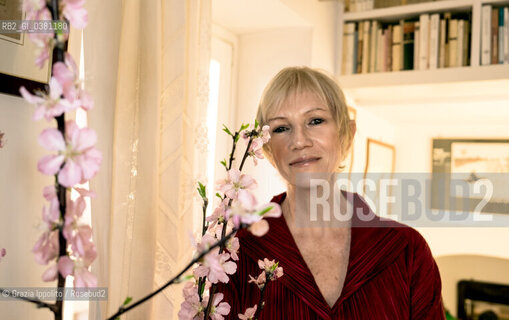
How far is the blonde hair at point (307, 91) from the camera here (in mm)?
1220

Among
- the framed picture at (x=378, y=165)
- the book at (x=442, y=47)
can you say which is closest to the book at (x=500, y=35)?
the book at (x=442, y=47)


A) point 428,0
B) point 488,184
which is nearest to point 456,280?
point 488,184

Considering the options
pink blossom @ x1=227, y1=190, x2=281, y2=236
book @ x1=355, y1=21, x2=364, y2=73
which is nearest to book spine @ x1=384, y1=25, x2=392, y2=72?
book @ x1=355, y1=21, x2=364, y2=73

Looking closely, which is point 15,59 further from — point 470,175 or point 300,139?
point 470,175

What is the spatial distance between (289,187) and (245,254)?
248mm

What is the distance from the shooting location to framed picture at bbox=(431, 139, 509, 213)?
2791mm

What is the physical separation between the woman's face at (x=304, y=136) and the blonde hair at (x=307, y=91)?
0.02m

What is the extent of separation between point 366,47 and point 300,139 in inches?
52.2

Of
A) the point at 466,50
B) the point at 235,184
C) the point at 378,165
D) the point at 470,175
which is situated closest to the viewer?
the point at 235,184

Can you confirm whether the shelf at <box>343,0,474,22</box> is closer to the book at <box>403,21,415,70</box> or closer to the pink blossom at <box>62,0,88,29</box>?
the book at <box>403,21,415,70</box>

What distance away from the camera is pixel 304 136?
1183 millimetres

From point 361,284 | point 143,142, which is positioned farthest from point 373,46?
point 143,142

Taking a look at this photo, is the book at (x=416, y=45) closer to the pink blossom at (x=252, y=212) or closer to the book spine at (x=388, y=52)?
the book spine at (x=388, y=52)

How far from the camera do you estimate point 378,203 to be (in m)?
2.92
